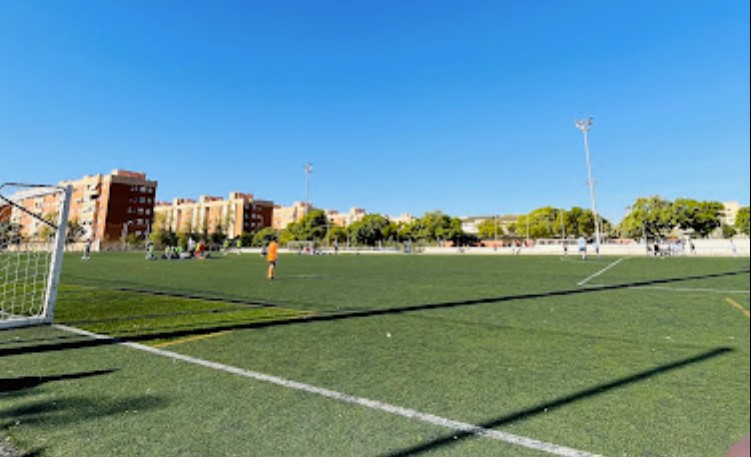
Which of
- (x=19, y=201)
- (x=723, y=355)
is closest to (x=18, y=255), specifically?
(x=19, y=201)

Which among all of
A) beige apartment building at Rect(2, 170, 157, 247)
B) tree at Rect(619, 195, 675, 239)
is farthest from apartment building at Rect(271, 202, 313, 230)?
tree at Rect(619, 195, 675, 239)

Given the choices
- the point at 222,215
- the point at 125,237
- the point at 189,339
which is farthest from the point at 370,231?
the point at 189,339

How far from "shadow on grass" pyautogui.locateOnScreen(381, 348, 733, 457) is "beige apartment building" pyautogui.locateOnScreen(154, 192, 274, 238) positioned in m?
138

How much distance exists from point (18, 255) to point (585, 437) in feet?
37.0

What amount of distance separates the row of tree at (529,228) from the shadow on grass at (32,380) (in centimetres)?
8342

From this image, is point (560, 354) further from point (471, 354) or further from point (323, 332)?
point (323, 332)

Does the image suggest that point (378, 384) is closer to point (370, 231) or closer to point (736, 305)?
point (736, 305)

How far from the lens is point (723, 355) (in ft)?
14.6

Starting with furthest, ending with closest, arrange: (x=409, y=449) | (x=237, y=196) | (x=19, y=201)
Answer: (x=237, y=196) → (x=19, y=201) → (x=409, y=449)

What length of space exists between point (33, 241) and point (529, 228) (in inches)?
4638

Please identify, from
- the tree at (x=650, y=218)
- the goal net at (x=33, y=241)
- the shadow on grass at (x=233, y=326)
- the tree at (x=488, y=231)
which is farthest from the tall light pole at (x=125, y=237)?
the tree at (x=650, y=218)

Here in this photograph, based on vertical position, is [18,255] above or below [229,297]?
above

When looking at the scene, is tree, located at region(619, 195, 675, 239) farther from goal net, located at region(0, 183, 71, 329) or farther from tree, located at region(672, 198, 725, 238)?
goal net, located at region(0, 183, 71, 329)

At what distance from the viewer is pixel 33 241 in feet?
29.3
